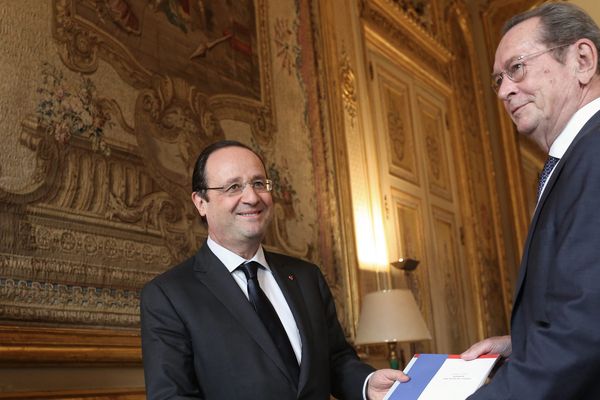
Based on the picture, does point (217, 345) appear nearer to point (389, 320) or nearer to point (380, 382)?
point (380, 382)

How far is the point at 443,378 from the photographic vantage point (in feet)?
6.59

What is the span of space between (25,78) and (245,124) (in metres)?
Result: 1.64

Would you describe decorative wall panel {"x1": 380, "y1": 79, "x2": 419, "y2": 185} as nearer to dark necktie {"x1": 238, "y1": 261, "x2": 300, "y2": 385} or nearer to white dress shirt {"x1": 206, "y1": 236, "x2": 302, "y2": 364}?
white dress shirt {"x1": 206, "y1": 236, "x2": 302, "y2": 364}

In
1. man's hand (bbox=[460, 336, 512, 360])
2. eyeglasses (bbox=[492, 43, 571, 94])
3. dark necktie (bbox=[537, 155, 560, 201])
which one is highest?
eyeglasses (bbox=[492, 43, 571, 94])

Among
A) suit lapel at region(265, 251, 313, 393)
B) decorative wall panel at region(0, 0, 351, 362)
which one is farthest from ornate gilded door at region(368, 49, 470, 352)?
suit lapel at region(265, 251, 313, 393)

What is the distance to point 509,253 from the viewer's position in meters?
8.77

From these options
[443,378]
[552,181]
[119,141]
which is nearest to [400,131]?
[119,141]

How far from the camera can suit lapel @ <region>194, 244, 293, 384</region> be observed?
2.40 meters

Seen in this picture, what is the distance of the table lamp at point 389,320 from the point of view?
4867mm

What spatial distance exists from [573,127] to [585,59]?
0.21 m

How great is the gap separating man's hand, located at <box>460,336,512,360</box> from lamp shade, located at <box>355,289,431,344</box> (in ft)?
8.87

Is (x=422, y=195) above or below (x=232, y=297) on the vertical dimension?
above

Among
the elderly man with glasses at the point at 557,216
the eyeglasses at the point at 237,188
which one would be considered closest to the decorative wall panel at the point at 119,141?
the eyeglasses at the point at 237,188

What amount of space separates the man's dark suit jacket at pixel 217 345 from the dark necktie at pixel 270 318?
4 centimetres
